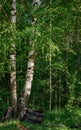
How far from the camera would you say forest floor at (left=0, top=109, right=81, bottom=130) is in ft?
49.4

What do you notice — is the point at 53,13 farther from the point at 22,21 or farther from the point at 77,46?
the point at 77,46

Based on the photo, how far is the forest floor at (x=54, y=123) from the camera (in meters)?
15.1

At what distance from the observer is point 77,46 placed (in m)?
30.6

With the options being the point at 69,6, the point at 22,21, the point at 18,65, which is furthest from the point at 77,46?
the point at 69,6

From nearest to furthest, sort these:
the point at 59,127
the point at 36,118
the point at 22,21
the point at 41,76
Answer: the point at 59,127, the point at 36,118, the point at 22,21, the point at 41,76

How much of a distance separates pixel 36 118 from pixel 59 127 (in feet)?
7.37

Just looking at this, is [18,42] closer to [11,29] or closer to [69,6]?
[11,29]

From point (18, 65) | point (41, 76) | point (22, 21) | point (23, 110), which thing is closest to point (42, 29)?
point (23, 110)

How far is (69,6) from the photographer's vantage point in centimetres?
1950

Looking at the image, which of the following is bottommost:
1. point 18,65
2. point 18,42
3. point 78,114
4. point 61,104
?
point 61,104

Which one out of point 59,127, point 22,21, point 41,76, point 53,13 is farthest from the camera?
point 41,76

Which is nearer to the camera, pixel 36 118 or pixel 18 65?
pixel 36 118

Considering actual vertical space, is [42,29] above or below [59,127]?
above

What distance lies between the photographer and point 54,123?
16.9 meters
